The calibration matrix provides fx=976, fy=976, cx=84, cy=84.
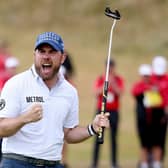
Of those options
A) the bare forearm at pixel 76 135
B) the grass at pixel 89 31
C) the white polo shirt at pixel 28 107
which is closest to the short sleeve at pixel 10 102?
the white polo shirt at pixel 28 107

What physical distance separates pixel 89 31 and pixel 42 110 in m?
Result: 26.9

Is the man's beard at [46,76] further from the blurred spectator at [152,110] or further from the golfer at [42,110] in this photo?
the blurred spectator at [152,110]

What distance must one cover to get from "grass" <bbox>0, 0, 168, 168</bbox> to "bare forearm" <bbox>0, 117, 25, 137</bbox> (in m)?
17.0

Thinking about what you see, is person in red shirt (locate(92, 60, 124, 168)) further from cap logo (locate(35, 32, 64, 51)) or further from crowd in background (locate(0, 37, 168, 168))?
cap logo (locate(35, 32, 64, 51))

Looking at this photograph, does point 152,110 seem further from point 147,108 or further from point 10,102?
point 10,102

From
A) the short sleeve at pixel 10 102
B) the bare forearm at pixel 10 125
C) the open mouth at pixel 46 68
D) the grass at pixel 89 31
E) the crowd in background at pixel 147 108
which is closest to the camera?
the bare forearm at pixel 10 125

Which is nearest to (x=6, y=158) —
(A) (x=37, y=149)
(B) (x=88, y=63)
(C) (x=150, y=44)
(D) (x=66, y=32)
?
(A) (x=37, y=149)

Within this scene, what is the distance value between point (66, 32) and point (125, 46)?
2.94 metres

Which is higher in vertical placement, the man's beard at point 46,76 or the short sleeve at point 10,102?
the man's beard at point 46,76

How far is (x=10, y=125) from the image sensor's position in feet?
25.8

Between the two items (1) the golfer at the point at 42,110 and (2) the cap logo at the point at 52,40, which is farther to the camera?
(2) the cap logo at the point at 52,40

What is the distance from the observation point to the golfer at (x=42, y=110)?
26.5ft

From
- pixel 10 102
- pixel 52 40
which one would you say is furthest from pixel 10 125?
pixel 52 40

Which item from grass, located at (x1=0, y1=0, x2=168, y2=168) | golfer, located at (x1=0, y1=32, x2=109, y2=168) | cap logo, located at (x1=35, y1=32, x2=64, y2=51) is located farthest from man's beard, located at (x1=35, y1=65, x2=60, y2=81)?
grass, located at (x1=0, y1=0, x2=168, y2=168)
